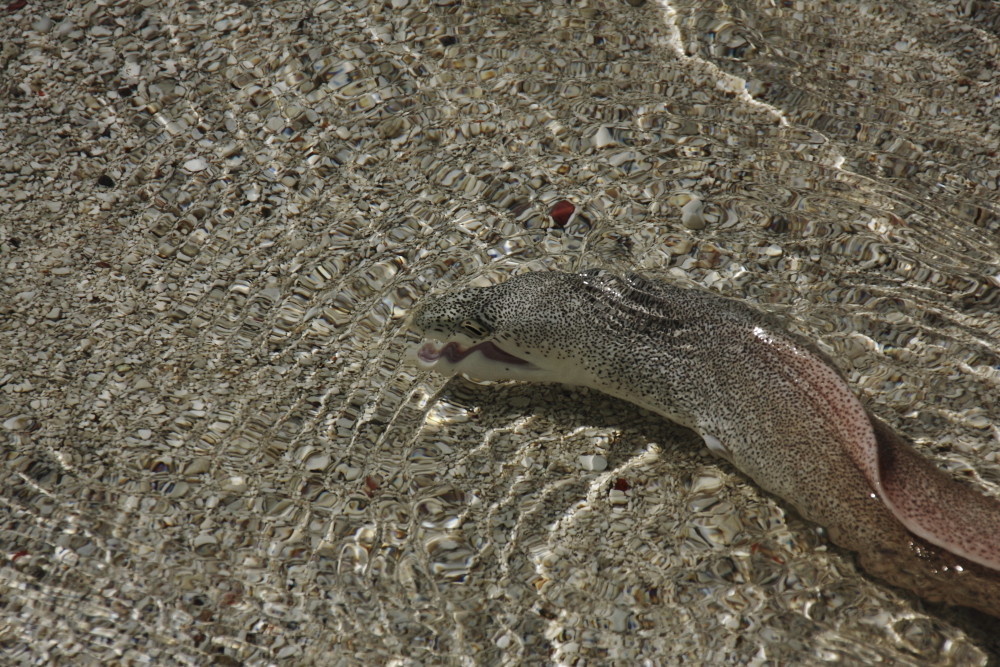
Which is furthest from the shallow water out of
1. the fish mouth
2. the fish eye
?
the fish eye

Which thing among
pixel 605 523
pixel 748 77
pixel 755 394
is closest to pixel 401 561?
pixel 605 523

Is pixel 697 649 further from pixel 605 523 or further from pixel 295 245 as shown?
pixel 295 245

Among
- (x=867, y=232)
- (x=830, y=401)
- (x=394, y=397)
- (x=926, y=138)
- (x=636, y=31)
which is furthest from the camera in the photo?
(x=636, y=31)

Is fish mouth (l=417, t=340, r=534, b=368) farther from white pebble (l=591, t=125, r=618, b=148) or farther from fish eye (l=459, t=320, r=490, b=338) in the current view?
white pebble (l=591, t=125, r=618, b=148)

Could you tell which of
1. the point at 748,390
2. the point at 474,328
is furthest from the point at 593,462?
the point at 474,328

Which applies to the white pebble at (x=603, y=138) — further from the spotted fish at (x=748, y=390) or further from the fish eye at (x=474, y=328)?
the fish eye at (x=474, y=328)
